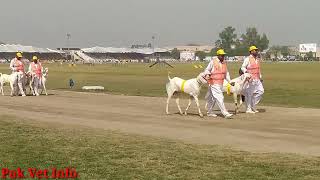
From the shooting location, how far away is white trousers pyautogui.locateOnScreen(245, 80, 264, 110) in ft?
71.4

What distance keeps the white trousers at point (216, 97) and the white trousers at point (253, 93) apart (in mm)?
1742

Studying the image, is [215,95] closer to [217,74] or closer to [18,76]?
[217,74]

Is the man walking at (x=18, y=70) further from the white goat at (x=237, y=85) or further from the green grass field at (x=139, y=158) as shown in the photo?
the green grass field at (x=139, y=158)

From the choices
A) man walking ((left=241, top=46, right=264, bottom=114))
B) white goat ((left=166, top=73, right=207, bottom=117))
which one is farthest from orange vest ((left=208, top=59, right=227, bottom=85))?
man walking ((left=241, top=46, right=264, bottom=114))

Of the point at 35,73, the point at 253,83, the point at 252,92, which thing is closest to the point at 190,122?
the point at 252,92

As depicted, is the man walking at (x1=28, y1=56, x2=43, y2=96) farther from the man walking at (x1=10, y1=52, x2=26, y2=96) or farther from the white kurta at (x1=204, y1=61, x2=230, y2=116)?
the white kurta at (x1=204, y1=61, x2=230, y2=116)

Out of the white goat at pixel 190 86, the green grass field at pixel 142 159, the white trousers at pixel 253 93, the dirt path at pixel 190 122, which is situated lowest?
the dirt path at pixel 190 122

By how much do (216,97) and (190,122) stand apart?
6.13 ft

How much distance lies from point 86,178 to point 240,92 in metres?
12.8

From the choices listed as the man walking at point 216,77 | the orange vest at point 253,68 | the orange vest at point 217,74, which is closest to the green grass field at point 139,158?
the man walking at point 216,77

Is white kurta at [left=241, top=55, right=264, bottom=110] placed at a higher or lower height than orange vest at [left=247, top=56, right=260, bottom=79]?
lower

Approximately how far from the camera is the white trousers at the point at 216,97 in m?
19.8

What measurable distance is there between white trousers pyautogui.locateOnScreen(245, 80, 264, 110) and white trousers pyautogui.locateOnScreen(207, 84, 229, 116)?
174cm

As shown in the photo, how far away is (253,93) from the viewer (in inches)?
856
